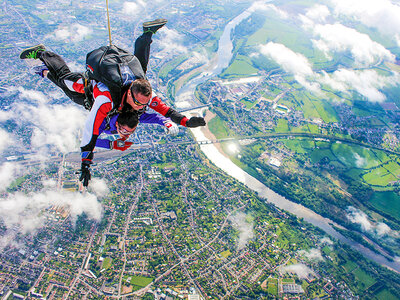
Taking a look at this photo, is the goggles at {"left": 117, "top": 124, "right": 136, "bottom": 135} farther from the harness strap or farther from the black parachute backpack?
the harness strap

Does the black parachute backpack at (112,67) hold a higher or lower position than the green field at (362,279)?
higher

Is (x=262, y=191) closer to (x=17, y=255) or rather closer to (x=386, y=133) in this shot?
(x=17, y=255)

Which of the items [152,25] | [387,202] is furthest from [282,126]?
[152,25]

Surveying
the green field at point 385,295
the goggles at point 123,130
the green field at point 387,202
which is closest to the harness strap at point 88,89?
the goggles at point 123,130

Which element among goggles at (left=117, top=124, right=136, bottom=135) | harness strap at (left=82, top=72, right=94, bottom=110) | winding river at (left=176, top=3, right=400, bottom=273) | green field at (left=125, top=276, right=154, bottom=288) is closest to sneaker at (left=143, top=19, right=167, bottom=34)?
harness strap at (left=82, top=72, right=94, bottom=110)

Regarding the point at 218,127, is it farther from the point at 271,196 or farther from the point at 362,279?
the point at 362,279

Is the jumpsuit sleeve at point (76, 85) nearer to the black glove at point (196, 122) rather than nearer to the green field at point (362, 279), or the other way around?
the black glove at point (196, 122)
